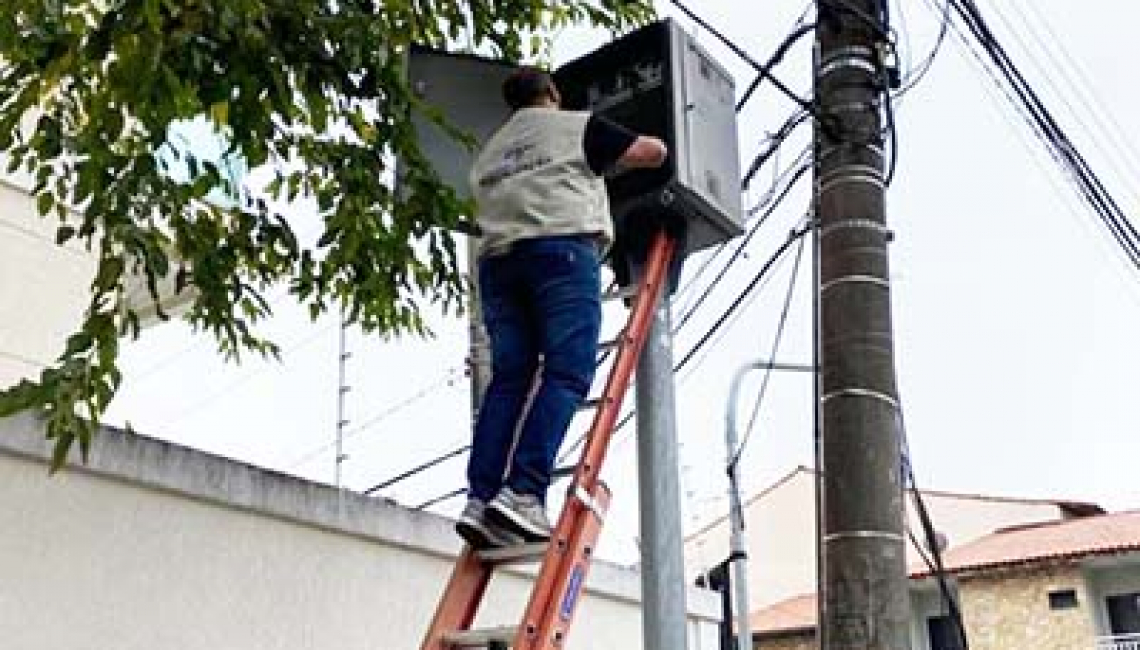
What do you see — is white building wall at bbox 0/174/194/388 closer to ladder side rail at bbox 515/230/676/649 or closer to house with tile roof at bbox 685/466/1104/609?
ladder side rail at bbox 515/230/676/649

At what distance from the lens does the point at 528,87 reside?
4016 mm

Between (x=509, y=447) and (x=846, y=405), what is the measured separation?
5.60 feet

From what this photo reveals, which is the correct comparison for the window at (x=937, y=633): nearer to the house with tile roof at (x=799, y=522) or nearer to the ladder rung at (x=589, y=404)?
the house with tile roof at (x=799, y=522)

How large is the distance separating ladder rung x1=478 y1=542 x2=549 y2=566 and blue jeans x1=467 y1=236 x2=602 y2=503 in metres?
0.14

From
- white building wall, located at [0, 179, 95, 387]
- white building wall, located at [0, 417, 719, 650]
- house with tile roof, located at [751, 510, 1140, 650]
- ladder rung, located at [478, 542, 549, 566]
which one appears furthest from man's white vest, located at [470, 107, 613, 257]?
house with tile roof, located at [751, 510, 1140, 650]

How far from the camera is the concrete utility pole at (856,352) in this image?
4.46 meters

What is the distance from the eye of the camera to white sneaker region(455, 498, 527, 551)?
3.29 m

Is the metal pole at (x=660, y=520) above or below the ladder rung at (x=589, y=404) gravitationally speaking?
below

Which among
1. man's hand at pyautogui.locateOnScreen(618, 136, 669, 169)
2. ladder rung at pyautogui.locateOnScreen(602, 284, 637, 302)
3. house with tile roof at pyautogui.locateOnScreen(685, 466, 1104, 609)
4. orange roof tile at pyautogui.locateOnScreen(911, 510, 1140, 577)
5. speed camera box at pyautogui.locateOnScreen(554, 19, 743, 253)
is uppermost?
house with tile roof at pyautogui.locateOnScreen(685, 466, 1104, 609)

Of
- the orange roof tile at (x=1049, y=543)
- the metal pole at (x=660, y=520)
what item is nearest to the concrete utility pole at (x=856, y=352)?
the metal pole at (x=660, y=520)

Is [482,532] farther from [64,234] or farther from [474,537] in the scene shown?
[64,234]

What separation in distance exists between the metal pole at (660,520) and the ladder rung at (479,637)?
36 cm

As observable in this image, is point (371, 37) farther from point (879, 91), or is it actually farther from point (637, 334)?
point (879, 91)

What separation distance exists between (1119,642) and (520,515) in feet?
65.6
